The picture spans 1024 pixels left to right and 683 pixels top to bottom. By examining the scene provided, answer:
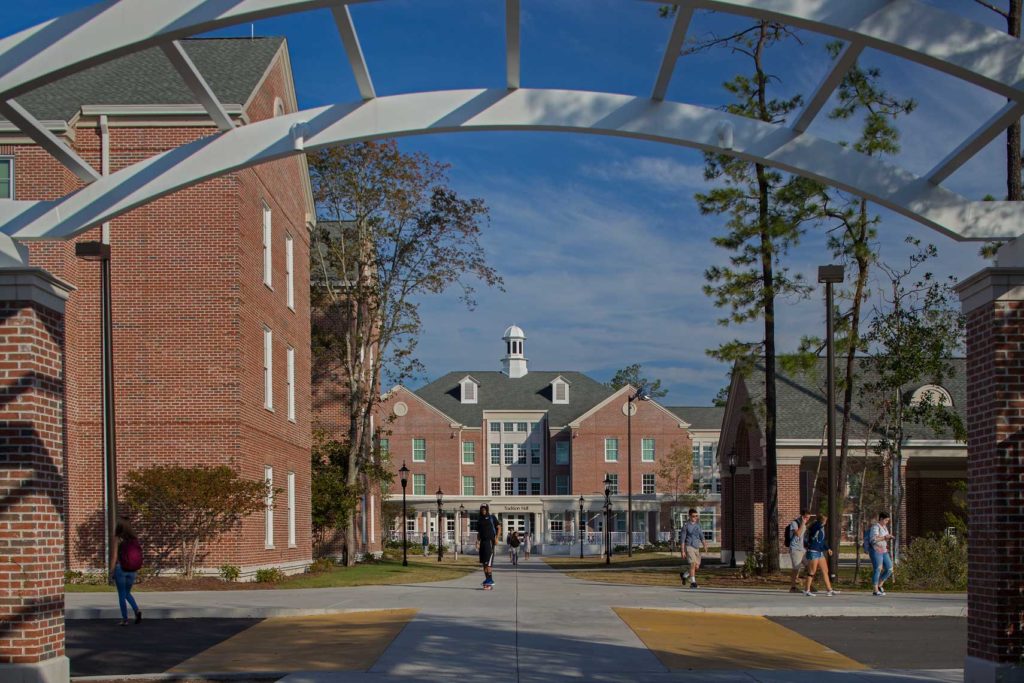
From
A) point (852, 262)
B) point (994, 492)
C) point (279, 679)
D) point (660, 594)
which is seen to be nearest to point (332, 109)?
point (279, 679)

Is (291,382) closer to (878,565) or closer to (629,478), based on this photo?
(878,565)

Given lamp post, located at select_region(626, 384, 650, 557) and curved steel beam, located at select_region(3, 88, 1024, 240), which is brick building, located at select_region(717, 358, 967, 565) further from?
curved steel beam, located at select_region(3, 88, 1024, 240)

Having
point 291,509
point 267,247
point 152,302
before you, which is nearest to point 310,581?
point 291,509

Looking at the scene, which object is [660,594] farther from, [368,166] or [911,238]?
[368,166]

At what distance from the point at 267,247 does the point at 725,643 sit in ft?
62.7

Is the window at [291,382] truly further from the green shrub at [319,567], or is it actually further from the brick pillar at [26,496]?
the brick pillar at [26,496]

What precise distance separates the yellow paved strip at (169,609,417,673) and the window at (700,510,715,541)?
202 feet

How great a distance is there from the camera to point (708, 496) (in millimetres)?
75625

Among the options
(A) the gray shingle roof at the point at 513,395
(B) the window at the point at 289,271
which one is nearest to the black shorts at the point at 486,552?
(B) the window at the point at 289,271

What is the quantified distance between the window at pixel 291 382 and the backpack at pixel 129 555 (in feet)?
54.0

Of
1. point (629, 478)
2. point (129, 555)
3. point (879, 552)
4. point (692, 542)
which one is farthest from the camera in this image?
point (629, 478)

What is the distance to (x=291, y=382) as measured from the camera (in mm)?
34000

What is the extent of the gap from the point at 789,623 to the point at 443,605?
227 inches

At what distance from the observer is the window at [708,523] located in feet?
256
